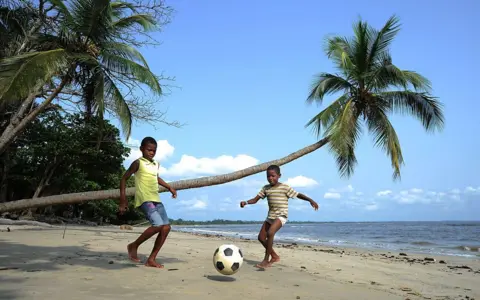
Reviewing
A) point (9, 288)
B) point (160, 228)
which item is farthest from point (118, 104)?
point (9, 288)

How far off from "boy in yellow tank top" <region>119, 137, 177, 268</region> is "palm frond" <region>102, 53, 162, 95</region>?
18.5 feet

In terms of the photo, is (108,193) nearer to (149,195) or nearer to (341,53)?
(149,195)

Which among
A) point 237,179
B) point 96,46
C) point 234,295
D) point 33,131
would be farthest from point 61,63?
point 33,131

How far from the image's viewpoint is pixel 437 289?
638cm

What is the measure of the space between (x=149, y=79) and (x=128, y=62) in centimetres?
70

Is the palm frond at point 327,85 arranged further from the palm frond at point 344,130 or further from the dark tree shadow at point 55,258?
the dark tree shadow at point 55,258

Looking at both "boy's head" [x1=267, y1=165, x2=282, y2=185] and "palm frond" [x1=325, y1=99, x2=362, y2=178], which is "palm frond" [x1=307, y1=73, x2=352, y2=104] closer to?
"palm frond" [x1=325, y1=99, x2=362, y2=178]

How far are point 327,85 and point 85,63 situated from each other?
871cm

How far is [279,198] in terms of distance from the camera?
6.83 metres

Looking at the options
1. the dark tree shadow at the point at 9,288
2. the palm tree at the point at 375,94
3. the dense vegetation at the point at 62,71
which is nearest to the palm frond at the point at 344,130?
the palm tree at the point at 375,94

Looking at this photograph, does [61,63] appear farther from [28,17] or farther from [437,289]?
[437,289]

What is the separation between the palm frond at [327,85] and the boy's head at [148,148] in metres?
10.7

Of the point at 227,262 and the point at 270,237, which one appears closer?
the point at 227,262

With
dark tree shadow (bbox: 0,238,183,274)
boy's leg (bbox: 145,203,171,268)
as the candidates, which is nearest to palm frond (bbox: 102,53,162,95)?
dark tree shadow (bbox: 0,238,183,274)
